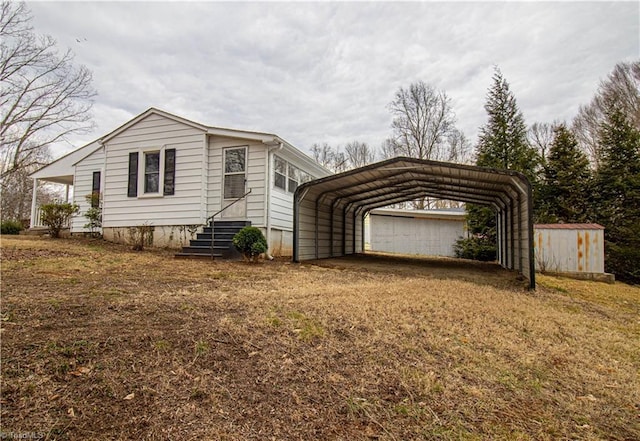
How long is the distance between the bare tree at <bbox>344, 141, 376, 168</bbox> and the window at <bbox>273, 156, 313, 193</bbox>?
1822 centimetres

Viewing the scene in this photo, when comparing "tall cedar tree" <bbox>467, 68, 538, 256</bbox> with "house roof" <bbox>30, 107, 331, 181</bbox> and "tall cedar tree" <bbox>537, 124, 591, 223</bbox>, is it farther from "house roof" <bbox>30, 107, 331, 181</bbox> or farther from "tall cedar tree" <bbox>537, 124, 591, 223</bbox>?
"house roof" <bbox>30, 107, 331, 181</bbox>

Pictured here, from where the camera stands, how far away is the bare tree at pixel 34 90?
16.5 metres

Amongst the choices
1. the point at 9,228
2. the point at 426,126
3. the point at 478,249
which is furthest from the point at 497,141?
the point at 9,228

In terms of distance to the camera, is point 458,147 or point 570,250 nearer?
point 570,250

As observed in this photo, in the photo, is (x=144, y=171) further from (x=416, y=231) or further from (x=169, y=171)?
(x=416, y=231)

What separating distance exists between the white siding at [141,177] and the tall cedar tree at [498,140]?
39.9 ft

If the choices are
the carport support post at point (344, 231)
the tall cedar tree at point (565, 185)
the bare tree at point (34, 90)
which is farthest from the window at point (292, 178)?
the bare tree at point (34, 90)

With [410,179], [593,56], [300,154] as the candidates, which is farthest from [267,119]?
[593,56]

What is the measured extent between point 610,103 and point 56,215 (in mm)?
22437

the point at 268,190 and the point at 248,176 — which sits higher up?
the point at 248,176

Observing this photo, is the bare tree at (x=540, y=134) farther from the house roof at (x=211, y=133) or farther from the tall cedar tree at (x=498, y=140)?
the house roof at (x=211, y=133)

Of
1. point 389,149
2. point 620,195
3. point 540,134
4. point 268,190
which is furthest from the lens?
point 389,149

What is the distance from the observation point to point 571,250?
9.55 metres

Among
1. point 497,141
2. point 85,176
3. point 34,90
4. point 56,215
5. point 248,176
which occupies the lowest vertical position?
point 56,215
